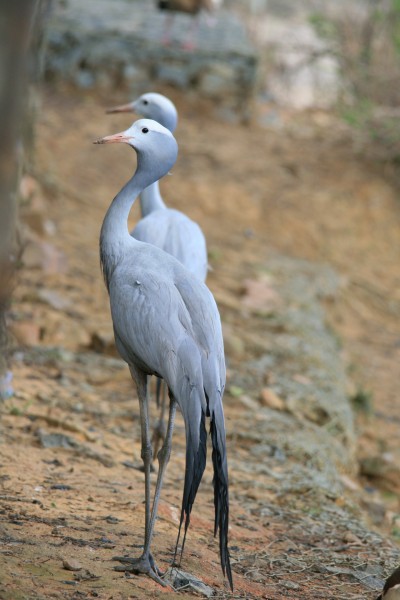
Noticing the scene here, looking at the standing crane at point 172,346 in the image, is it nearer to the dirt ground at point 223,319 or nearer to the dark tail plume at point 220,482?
the dark tail plume at point 220,482

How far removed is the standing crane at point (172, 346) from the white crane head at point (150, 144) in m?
0.28

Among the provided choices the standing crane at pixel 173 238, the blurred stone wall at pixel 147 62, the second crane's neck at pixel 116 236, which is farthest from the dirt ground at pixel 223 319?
the second crane's neck at pixel 116 236

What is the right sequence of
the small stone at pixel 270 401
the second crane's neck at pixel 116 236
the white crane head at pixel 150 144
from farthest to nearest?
the small stone at pixel 270 401, the white crane head at pixel 150 144, the second crane's neck at pixel 116 236

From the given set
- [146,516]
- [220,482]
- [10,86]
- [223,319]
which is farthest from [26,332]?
[10,86]

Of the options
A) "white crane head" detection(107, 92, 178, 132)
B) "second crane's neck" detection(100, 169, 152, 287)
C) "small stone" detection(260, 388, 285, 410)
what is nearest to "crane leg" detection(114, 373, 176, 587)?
"second crane's neck" detection(100, 169, 152, 287)

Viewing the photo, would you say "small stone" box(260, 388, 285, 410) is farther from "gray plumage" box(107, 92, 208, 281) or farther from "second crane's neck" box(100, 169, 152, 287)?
"second crane's neck" box(100, 169, 152, 287)

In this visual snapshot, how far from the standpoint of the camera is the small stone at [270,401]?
660 cm

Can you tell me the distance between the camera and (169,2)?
43.4 feet

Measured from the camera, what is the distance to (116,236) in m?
4.05

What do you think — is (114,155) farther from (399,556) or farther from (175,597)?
(175,597)

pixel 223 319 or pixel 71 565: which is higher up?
pixel 71 565

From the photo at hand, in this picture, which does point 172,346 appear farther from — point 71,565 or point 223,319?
point 223,319

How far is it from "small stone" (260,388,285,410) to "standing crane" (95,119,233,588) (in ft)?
8.63

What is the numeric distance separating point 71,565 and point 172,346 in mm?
852
